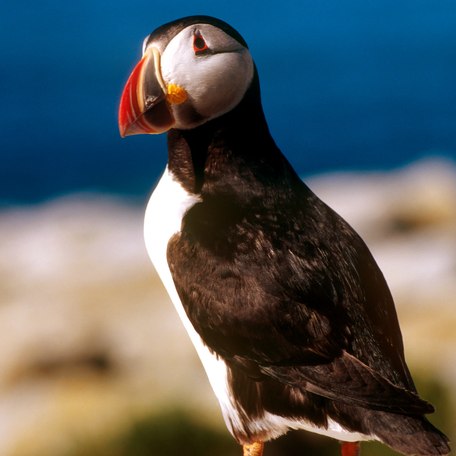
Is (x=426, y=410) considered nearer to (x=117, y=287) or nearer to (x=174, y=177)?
(x=174, y=177)

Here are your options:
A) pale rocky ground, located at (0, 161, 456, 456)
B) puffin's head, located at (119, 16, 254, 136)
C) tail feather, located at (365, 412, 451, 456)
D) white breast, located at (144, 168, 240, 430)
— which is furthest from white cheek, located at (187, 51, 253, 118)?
pale rocky ground, located at (0, 161, 456, 456)

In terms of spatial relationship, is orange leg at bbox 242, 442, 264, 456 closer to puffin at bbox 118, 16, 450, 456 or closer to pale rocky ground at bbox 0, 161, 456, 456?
puffin at bbox 118, 16, 450, 456

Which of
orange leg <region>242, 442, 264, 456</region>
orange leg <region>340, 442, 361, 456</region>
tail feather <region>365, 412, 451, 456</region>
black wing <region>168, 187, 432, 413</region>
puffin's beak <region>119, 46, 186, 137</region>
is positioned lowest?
tail feather <region>365, 412, 451, 456</region>

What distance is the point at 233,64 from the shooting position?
1.38 metres

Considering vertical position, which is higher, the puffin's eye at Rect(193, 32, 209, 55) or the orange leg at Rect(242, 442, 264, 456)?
the puffin's eye at Rect(193, 32, 209, 55)

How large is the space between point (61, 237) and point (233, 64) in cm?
245

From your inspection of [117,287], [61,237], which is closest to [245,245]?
[117,287]

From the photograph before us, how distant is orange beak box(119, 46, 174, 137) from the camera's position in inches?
53.4

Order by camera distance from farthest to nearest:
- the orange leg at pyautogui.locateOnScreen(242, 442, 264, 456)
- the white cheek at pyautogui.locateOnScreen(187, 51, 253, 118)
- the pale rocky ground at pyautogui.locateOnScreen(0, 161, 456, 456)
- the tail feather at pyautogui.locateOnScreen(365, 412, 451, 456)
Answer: the pale rocky ground at pyautogui.locateOnScreen(0, 161, 456, 456), the orange leg at pyautogui.locateOnScreen(242, 442, 264, 456), the white cheek at pyautogui.locateOnScreen(187, 51, 253, 118), the tail feather at pyautogui.locateOnScreen(365, 412, 451, 456)

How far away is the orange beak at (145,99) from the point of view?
4.45ft

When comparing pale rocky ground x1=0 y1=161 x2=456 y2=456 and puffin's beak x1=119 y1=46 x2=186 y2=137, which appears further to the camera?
pale rocky ground x1=0 y1=161 x2=456 y2=456

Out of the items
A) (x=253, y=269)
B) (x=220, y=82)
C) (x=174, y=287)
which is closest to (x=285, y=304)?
(x=253, y=269)

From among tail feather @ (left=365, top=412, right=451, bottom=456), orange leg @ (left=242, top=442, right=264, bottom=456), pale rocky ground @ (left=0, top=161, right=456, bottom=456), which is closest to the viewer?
tail feather @ (left=365, top=412, right=451, bottom=456)

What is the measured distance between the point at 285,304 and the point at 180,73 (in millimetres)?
366
